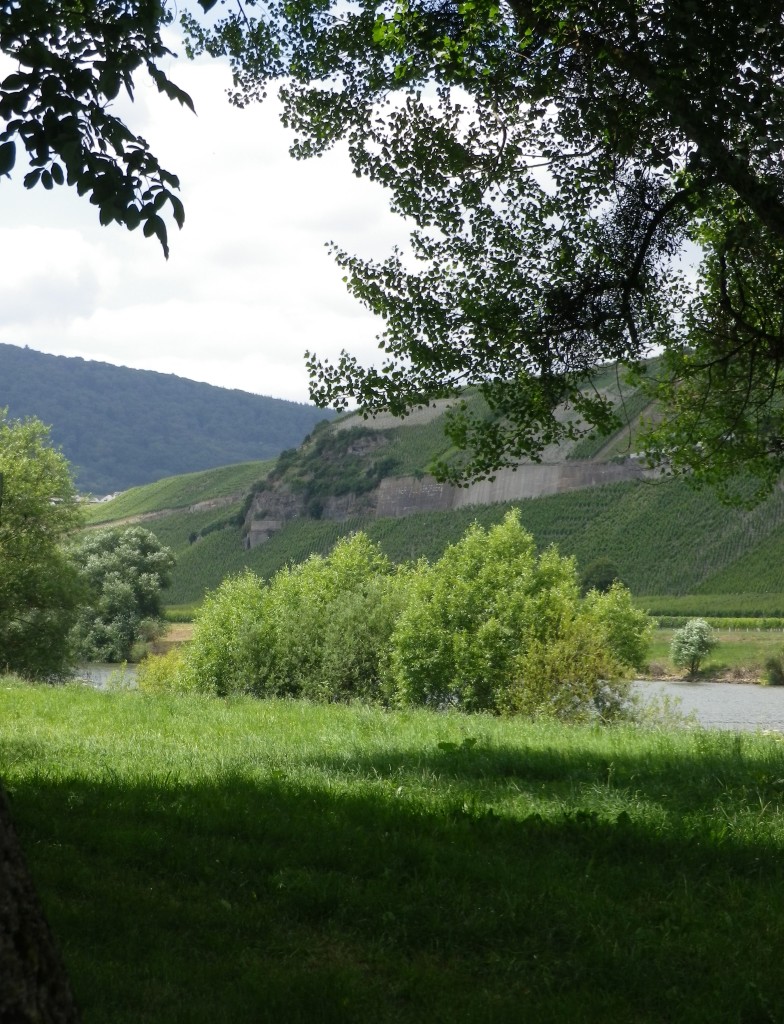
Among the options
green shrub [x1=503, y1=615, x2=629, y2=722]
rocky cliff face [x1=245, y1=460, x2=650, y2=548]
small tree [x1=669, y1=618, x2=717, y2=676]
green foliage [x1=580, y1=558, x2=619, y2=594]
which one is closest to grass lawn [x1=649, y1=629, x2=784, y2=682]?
small tree [x1=669, y1=618, x2=717, y2=676]

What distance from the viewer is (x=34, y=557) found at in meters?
46.4

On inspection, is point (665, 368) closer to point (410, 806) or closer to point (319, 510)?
point (410, 806)

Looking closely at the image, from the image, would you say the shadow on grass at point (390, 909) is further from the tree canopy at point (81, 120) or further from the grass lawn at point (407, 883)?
the tree canopy at point (81, 120)

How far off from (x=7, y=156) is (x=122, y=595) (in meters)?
83.4

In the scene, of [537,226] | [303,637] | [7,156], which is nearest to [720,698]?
[303,637]

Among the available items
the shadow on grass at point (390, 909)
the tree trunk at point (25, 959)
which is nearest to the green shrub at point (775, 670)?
the shadow on grass at point (390, 909)

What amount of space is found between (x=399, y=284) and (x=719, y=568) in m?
114

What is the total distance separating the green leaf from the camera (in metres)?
5.73

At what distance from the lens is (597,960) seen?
4633mm

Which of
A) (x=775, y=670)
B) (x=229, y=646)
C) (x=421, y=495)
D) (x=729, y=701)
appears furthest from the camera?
(x=421, y=495)

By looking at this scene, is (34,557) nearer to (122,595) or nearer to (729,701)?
(122,595)

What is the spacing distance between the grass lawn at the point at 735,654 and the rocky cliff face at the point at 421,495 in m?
52.9

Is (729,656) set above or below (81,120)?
below

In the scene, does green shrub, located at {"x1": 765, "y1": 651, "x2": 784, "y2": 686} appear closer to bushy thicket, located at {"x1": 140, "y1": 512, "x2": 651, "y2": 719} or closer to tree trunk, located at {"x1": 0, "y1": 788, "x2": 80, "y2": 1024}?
bushy thicket, located at {"x1": 140, "y1": 512, "x2": 651, "y2": 719}
